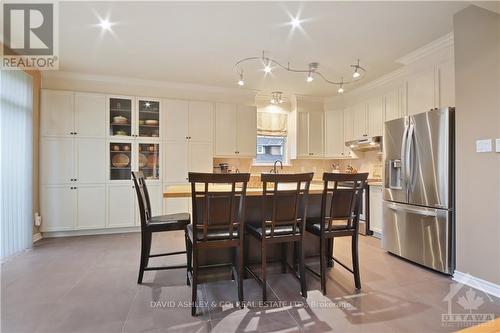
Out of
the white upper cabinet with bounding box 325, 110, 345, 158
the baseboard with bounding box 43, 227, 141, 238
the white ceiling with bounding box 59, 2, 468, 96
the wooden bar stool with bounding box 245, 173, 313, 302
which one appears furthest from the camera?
the white upper cabinet with bounding box 325, 110, 345, 158

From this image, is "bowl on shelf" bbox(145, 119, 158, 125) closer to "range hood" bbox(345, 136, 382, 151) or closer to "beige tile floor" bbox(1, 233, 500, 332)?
"beige tile floor" bbox(1, 233, 500, 332)

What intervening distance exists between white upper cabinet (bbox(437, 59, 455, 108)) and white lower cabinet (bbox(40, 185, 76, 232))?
17.5 feet

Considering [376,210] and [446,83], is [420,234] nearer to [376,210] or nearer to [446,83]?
[376,210]

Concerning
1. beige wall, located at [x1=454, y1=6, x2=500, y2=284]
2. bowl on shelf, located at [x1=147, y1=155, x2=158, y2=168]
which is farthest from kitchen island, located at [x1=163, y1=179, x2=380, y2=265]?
bowl on shelf, located at [x1=147, y1=155, x2=158, y2=168]

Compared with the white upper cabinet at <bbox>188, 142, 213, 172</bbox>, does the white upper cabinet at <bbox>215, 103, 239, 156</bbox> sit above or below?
above

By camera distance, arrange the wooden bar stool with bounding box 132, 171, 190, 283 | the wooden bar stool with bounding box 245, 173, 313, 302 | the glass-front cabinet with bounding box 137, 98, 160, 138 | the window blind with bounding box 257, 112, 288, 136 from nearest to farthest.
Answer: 1. the wooden bar stool with bounding box 245, 173, 313, 302
2. the wooden bar stool with bounding box 132, 171, 190, 283
3. the glass-front cabinet with bounding box 137, 98, 160, 138
4. the window blind with bounding box 257, 112, 288, 136

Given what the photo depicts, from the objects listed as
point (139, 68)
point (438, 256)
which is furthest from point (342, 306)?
point (139, 68)

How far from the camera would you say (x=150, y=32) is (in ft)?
9.21

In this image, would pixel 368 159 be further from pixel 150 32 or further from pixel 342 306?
pixel 150 32

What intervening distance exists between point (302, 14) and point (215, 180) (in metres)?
1.94

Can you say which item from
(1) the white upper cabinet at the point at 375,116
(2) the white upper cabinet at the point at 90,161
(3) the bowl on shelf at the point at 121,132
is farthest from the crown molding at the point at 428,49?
(2) the white upper cabinet at the point at 90,161

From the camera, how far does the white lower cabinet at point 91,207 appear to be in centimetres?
400

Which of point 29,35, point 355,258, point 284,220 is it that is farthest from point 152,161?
point 355,258

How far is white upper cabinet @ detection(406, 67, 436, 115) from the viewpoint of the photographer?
3.10m
